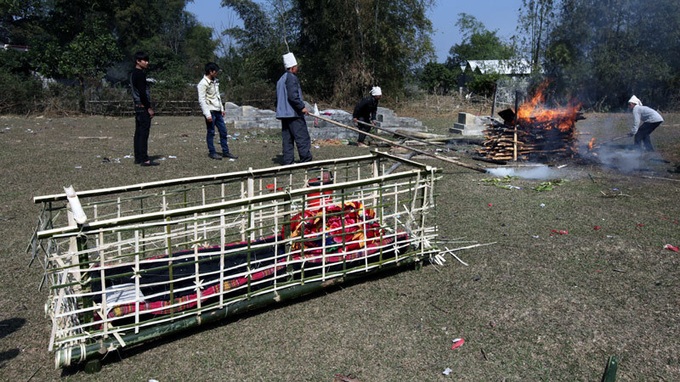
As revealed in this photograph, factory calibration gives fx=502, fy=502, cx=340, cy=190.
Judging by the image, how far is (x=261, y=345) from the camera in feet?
11.0

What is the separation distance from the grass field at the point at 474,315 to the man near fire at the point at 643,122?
4.29 metres

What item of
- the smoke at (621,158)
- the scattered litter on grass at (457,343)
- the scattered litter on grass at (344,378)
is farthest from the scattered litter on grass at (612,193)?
the scattered litter on grass at (344,378)

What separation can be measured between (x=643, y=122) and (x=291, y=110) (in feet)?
25.7

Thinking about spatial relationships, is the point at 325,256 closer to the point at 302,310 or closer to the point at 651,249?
the point at 302,310

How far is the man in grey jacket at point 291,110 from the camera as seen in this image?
7617 millimetres

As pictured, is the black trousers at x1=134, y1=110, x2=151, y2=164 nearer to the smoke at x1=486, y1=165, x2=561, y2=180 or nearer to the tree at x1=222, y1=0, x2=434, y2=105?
the smoke at x1=486, y1=165, x2=561, y2=180

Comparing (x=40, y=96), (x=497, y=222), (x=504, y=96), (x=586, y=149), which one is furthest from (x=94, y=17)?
(x=497, y=222)

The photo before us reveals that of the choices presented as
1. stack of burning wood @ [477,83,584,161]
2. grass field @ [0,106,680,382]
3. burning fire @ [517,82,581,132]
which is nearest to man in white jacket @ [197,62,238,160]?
grass field @ [0,106,680,382]

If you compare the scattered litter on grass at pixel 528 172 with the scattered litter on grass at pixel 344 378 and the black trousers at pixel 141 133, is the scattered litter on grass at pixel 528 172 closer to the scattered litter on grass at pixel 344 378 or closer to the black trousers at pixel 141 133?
the black trousers at pixel 141 133

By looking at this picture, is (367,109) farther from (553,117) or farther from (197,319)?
(197,319)

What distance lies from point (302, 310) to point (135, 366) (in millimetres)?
1219

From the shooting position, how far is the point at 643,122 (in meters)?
10.8

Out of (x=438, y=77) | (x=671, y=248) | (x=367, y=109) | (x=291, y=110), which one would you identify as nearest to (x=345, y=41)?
(x=367, y=109)

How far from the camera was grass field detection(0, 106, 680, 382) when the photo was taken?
3.09 metres
